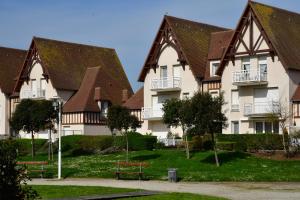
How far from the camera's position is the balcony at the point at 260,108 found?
164ft

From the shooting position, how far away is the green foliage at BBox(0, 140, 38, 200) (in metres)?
15.2

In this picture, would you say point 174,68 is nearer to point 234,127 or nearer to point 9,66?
point 234,127

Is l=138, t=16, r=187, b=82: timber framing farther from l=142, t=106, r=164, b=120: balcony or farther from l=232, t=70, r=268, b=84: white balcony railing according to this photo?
l=232, t=70, r=268, b=84: white balcony railing

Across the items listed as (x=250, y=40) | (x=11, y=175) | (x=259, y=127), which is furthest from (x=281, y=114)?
(x=11, y=175)

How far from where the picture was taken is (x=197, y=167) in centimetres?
3822

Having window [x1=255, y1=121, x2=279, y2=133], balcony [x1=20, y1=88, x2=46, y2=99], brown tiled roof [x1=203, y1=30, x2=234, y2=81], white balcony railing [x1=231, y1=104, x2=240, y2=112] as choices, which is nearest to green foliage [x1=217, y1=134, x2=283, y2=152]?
window [x1=255, y1=121, x2=279, y2=133]

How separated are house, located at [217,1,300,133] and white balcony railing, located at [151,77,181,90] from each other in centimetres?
464

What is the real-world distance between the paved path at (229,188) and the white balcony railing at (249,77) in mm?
21524

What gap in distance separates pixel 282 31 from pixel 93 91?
21199mm

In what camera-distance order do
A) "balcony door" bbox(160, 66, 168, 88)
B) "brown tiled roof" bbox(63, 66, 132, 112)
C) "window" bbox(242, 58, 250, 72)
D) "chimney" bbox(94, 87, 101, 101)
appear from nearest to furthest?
"window" bbox(242, 58, 250, 72) < "balcony door" bbox(160, 66, 168, 88) < "brown tiled roof" bbox(63, 66, 132, 112) < "chimney" bbox(94, 87, 101, 101)

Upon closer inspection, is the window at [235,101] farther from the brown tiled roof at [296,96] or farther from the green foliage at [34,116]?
the green foliage at [34,116]

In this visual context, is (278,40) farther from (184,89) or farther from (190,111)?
(190,111)

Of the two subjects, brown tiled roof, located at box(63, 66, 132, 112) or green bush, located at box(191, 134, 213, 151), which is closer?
green bush, located at box(191, 134, 213, 151)

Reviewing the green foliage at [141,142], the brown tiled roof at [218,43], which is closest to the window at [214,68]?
the brown tiled roof at [218,43]
